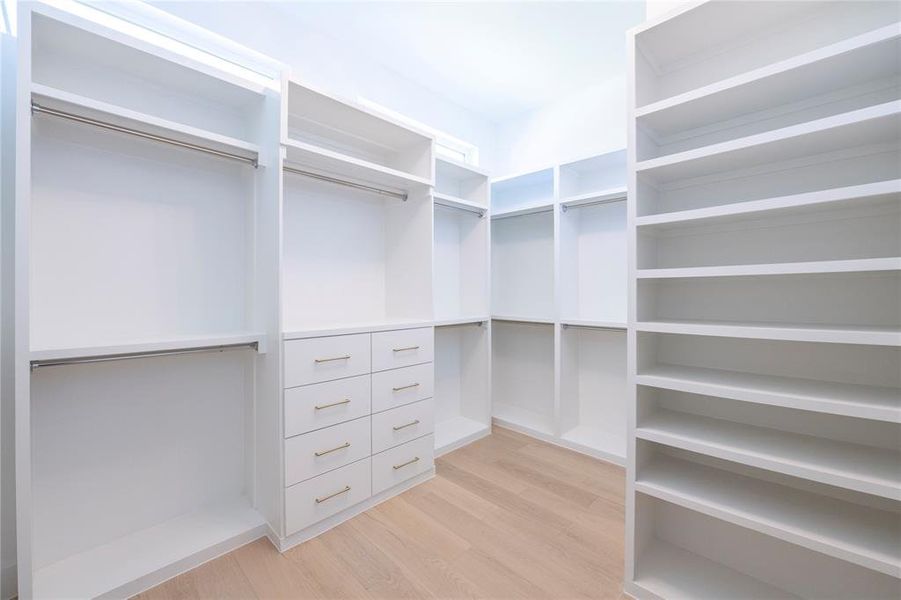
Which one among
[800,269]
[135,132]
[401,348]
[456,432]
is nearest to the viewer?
[800,269]

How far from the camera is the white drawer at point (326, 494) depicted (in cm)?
166

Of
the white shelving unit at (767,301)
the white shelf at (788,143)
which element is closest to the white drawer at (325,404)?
the white shelving unit at (767,301)

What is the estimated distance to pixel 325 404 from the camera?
178cm

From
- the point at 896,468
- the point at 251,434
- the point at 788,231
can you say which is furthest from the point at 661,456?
the point at 251,434

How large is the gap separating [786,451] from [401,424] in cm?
169

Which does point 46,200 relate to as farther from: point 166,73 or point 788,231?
point 788,231

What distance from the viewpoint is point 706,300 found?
1.53 m

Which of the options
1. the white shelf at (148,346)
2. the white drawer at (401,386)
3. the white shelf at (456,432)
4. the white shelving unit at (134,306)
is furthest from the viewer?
the white shelf at (456,432)

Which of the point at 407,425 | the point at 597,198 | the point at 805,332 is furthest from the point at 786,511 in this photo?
the point at 597,198

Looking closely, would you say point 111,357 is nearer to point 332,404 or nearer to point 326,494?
point 332,404

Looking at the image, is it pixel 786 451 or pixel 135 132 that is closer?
pixel 786 451

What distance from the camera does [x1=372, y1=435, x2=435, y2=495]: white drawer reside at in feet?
6.56

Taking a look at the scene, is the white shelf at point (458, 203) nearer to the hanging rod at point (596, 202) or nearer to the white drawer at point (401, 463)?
the hanging rod at point (596, 202)

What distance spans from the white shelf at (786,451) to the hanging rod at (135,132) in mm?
2144
